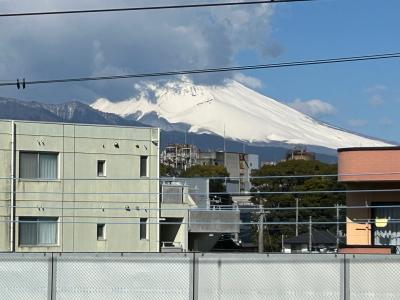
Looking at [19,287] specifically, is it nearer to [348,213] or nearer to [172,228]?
[348,213]

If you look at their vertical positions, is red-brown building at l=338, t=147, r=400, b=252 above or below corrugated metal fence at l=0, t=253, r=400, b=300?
above

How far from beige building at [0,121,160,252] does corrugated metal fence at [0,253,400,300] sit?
2189 cm

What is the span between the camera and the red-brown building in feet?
76.8

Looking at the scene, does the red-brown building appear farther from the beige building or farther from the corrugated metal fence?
the beige building

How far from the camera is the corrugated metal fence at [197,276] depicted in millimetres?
15258

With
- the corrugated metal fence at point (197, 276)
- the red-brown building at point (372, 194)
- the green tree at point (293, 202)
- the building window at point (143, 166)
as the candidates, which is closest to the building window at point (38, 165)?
the building window at point (143, 166)

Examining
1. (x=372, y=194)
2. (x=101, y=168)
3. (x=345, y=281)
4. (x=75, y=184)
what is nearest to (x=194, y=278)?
(x=345, y=281)

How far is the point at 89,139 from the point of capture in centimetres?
4409

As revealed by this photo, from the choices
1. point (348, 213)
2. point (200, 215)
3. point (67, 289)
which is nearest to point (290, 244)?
point (200, 215)

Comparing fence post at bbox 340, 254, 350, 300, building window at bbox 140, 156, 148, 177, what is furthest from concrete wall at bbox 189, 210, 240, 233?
fence post at bbox 340, 254, 350, 300

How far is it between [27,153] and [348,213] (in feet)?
68.4

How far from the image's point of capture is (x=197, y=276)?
1595cm

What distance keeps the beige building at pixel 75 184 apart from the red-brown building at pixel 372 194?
1687cm

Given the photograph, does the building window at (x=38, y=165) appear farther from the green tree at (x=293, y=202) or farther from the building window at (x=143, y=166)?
the green tree at (x=293, y=202)
